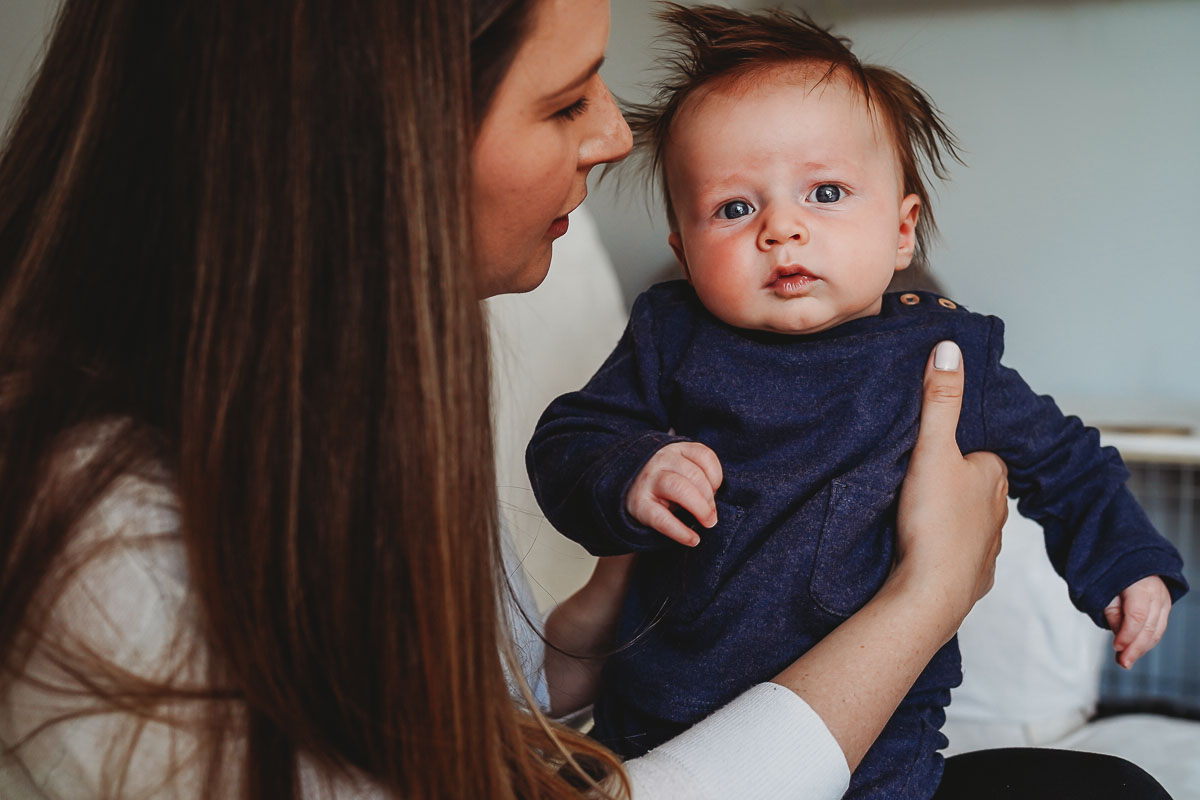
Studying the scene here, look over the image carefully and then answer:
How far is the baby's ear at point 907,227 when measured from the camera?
949 mm

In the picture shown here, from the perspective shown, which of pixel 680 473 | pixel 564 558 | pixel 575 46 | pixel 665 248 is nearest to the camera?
pixel 575 46

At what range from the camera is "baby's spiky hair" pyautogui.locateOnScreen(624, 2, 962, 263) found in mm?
911

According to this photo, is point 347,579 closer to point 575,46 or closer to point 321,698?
point 321,698

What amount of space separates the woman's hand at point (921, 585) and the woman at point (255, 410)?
25 centimetres

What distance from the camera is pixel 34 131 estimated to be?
0.65m

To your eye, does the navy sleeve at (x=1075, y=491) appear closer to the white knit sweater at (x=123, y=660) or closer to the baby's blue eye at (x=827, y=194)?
the baby's blue eye at (x=827, y=194)

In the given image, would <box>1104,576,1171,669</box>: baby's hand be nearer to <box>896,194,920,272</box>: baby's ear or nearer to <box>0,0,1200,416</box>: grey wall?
<box>896,194,920,272</box>: baby's ear

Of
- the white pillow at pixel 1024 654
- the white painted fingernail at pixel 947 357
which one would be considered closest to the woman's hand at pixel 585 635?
the white painted fingernail at pixel 947 357

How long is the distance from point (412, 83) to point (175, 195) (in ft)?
0.51

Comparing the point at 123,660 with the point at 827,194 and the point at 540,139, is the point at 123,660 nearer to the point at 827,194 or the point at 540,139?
the point at 540,139

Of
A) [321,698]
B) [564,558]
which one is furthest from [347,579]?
[564,558]

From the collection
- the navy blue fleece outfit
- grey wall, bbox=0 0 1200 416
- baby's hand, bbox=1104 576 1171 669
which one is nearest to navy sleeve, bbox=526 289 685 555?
the navy blue fleece outfit

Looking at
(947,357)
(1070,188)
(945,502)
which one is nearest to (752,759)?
(945,502)

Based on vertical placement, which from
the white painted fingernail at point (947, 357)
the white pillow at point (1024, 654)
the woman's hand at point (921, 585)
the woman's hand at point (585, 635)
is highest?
the white painted fingernail at point (947, 357)
